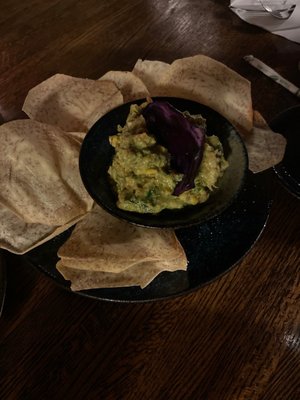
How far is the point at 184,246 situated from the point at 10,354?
533mm

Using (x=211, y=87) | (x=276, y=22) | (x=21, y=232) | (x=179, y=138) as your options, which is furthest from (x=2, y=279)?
(x=276, y=22)

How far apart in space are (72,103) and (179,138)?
499 mm

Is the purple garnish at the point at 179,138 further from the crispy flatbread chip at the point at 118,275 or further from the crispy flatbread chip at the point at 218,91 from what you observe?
the crispy flatbread chip at the point at 218,91

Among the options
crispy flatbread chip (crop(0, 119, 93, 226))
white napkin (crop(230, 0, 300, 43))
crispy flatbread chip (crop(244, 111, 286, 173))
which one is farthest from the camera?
white napkin (crop(230, 0, 300, 43))

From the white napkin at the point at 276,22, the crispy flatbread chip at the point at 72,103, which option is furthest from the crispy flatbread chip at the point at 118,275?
the white napkin at the point at 276,22

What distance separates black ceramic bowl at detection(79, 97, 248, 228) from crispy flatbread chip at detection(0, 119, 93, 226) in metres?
0.07

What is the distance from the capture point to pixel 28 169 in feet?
3.88

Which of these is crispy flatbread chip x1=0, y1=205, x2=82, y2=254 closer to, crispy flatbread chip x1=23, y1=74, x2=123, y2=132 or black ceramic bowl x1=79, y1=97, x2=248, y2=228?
black ceramic bowl x1=79, y1=97, x2=248, y2=228

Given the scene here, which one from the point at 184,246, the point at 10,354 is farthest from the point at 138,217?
the point at 10,354

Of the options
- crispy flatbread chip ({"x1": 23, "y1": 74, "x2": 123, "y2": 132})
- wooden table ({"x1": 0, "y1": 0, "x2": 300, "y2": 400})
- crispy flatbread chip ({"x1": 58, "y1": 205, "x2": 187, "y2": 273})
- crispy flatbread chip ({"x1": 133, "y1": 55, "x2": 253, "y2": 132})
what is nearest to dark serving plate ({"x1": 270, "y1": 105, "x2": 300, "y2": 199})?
wooden table ({"x1": 0, "y1": 0, "x2": 300, "y2": 400})

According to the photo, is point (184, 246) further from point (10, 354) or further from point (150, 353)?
Answer: point (10, 354)

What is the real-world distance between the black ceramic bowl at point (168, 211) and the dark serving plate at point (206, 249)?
0.09 meters

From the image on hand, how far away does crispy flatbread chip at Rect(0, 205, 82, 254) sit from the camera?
1105 millimetres

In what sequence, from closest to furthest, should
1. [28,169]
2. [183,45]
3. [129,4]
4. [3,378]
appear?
1. [3,378]
2. [28,169]
3. [183,45]
4. [129,4]
